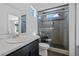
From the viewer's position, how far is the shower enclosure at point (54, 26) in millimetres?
2904

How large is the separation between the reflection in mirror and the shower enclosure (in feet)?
3.07

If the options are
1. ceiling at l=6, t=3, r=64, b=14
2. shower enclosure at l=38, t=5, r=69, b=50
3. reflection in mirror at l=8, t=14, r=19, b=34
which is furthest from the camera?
shower enclosure at l=38, t=5, r=69, b=50

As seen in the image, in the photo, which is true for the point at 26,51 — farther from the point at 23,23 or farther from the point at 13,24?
the point at 23,23

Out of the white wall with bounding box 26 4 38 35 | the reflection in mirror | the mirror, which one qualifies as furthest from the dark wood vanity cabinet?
the white wall with bounding box 26 4 38 35

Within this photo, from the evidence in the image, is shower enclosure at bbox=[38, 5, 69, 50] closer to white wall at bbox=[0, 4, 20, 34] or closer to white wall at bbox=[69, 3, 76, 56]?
white wall at bbox=[69, 3, 76, 56]

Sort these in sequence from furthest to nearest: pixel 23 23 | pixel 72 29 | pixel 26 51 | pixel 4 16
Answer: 1. pixel 23 23
2. pixel 72 29
3. pixel 4 16
4. pixel 26 51

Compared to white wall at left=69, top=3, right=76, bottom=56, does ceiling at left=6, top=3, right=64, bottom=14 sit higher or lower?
higher

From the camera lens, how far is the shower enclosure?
114 inches

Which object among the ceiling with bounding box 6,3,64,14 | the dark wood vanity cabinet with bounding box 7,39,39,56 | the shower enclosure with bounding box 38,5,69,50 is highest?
the ceiling with bounding box 6,3,64,14

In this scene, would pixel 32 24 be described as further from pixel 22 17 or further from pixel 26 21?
pixel 22 17

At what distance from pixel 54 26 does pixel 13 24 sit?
54.5 inches

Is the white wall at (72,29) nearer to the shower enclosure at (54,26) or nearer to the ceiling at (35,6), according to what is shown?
the shower enclosure at (54,26)

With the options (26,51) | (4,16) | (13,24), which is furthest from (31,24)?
(26,51)

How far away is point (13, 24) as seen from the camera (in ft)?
7.19
